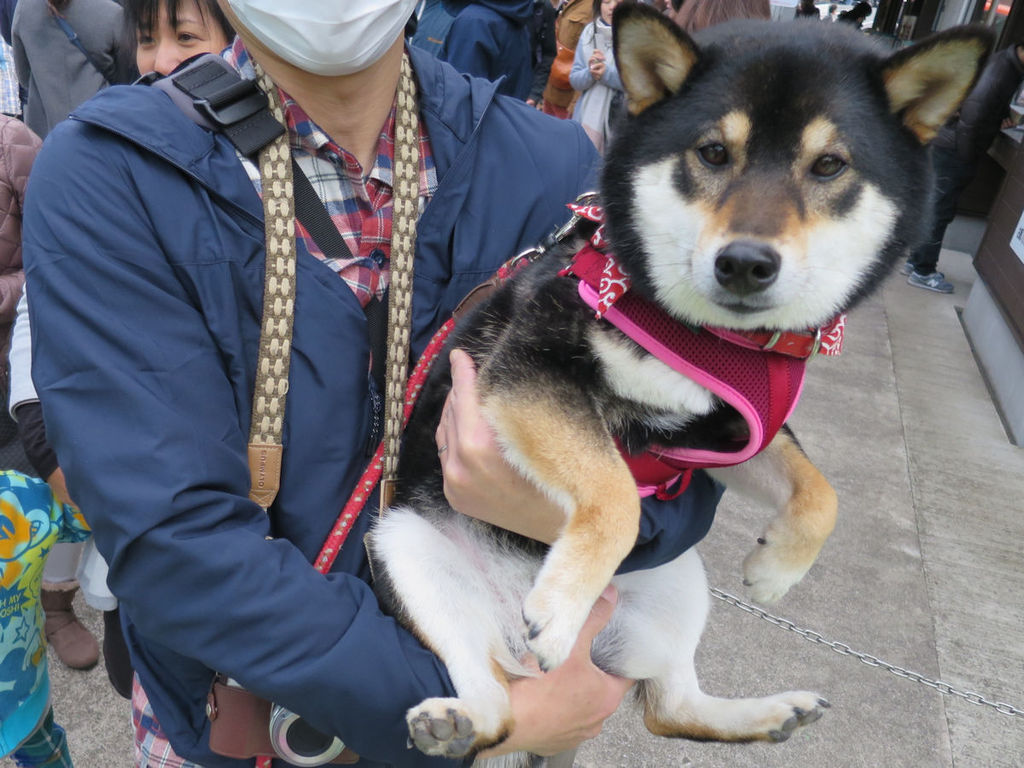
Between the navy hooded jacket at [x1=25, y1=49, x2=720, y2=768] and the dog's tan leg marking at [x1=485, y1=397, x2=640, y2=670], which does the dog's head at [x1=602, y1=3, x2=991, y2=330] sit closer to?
the dog's tan leg marking at [x1=485, y1=397, x2=640, y2=670]

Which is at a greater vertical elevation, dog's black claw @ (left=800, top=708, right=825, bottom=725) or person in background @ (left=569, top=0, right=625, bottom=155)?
person in background @ (left=569, top=0, right=625, bottom=155)

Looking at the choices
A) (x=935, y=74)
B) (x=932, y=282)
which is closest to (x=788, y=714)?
(x=935, y=74)

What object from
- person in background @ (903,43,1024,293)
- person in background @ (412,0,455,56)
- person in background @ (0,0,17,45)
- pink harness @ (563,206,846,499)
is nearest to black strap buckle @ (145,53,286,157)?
pink harness @ (563,206,846,499)

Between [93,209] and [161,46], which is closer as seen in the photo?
[93,209]

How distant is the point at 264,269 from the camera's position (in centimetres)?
129

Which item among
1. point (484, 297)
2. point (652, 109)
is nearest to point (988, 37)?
point (652, 109)

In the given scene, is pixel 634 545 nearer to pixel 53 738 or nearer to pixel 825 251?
pixel 825 251

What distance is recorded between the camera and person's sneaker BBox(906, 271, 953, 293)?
7680 millimetres

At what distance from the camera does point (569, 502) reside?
4.73ft

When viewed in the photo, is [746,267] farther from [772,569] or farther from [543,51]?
[543,51]

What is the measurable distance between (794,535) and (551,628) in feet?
2.07

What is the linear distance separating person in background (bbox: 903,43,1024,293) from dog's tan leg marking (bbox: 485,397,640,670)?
696cm

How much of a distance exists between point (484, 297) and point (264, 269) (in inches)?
20.6

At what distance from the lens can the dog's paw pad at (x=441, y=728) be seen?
1.31 meters
